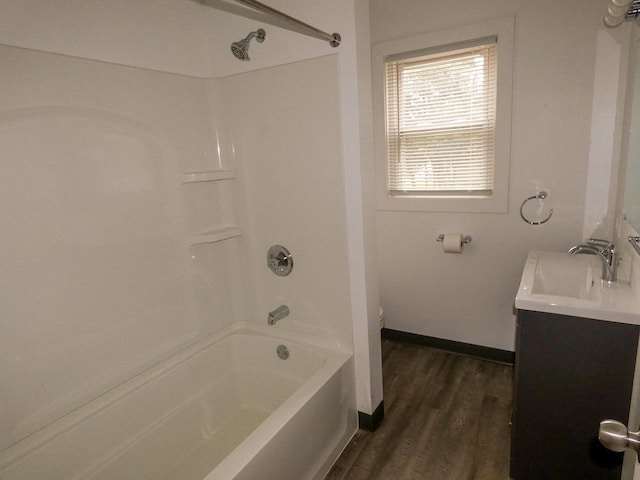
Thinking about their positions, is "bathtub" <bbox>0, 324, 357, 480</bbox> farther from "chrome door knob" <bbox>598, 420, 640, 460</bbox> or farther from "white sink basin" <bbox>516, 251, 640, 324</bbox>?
"chrome door knob" <bbox>598, 420, 640, 460</bbox>

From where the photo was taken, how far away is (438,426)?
211 cm

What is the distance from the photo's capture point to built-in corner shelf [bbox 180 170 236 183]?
1973 millimetres

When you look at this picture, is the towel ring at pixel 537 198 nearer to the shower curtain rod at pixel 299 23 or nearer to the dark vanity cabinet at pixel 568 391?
the dark vanity cabinet at pixel 568 391

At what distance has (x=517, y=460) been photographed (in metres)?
1.69

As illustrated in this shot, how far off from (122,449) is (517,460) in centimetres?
173

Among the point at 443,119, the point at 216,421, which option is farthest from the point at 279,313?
the point at 443,119

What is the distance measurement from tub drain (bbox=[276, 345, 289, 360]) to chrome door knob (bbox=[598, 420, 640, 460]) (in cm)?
162

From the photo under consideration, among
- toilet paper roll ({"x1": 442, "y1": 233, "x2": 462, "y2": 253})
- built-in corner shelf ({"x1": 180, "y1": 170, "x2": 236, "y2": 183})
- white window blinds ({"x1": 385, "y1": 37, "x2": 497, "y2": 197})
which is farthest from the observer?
toilet paper roll ({"x1": 442, "y1": 233, "x2": 462, "y2": 253})

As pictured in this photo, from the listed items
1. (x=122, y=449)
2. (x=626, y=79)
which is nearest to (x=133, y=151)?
(x=122, y=449)

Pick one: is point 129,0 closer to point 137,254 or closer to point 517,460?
point 137,254

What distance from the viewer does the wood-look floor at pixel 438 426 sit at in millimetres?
1833

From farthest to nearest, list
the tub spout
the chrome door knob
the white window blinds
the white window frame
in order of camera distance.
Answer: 1. the white window blinds
2. the white window frame
3. the tub spout
4. the chrome door knob

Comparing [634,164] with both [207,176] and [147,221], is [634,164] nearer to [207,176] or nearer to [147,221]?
[207,176]

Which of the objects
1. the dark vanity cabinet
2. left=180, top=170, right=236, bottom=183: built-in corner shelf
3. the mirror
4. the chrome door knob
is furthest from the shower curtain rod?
the chrome door knob
